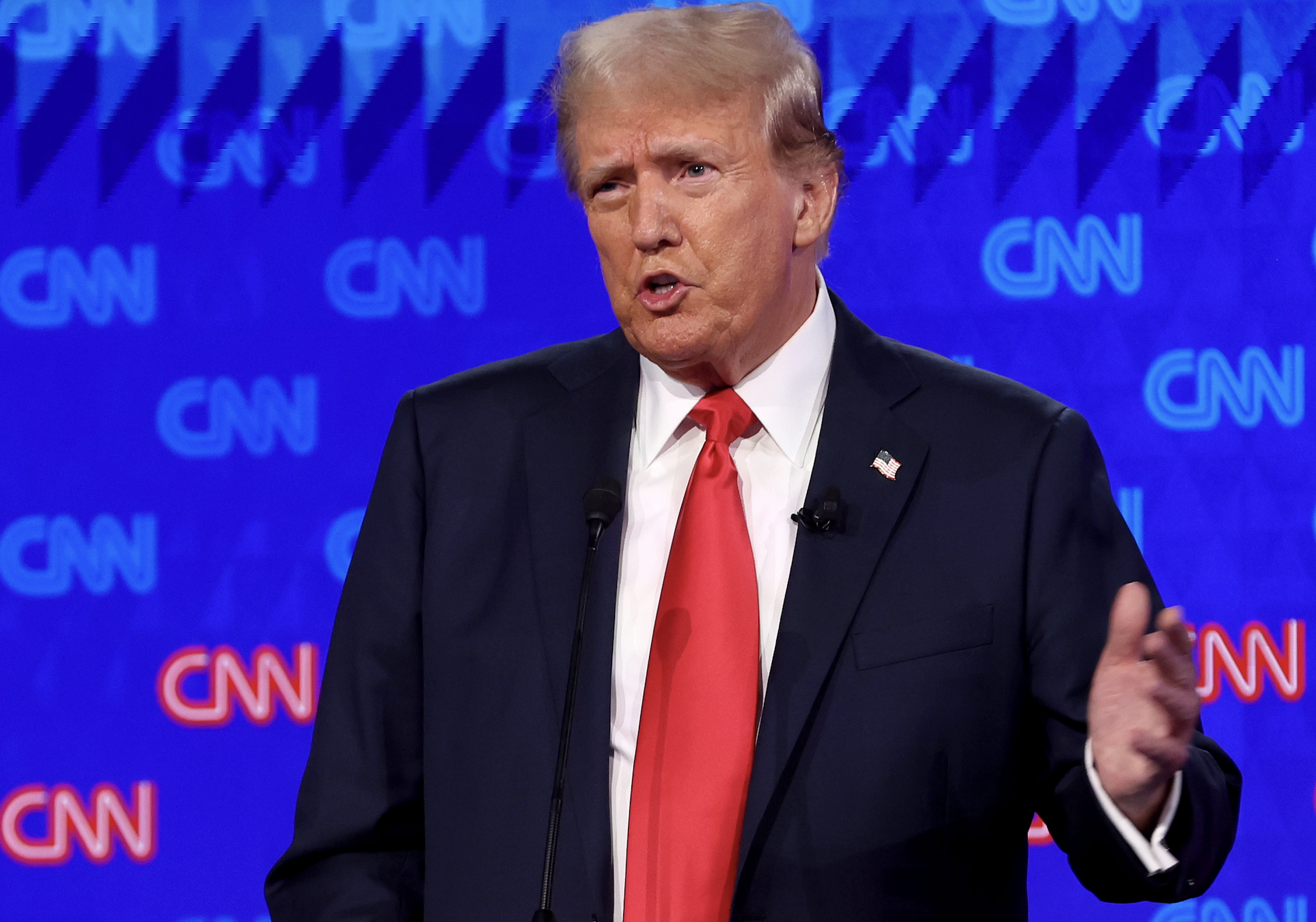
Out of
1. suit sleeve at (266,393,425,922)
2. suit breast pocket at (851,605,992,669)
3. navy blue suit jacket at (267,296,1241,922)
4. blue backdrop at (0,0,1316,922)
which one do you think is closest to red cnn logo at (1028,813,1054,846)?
blue backdrop at (0,0,1316,922)

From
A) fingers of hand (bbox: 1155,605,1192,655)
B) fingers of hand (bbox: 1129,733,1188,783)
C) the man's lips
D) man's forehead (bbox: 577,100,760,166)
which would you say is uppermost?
man's forehead (bbox: 577,100,760,166)

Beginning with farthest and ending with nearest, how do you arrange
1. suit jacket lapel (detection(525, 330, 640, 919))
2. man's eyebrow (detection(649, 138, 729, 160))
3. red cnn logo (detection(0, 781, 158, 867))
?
red cnn logo (detection(0, 781, 158, 867)), man's eyebrow (detection(649, 138, 729, 160)), suit jacket lapel (detection(525, 330, 640, 919))

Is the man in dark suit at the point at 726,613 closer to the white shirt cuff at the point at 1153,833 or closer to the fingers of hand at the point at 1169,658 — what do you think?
the white shirt cuff at the point at 1153,833

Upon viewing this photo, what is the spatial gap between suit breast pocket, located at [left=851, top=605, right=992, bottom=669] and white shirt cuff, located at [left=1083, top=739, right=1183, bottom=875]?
0.19m

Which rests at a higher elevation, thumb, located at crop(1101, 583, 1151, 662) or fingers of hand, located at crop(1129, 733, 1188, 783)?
thumb, located at crop(1101, 583, 1151, 662)

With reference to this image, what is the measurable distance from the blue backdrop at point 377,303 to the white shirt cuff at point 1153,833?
127 cm

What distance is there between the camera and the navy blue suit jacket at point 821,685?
146cm

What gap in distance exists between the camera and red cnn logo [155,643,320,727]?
2.54 m

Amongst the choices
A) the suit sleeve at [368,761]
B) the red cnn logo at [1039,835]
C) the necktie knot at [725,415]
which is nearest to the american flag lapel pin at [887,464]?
the necktie knot at [725,415]

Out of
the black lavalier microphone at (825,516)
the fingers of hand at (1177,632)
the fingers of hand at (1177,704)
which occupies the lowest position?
the fingers of hand at (1177,704)

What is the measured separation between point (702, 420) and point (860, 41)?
1224 mm

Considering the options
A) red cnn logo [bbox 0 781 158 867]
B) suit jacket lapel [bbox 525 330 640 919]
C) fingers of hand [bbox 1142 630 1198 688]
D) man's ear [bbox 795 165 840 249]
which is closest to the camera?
fingers of hand [bbox 1142 630 1198 688]

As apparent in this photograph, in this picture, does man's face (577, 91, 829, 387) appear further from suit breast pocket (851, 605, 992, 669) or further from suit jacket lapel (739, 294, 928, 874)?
suit breast pocket (851, 605, 992, 669)

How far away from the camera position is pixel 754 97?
1.61 m
